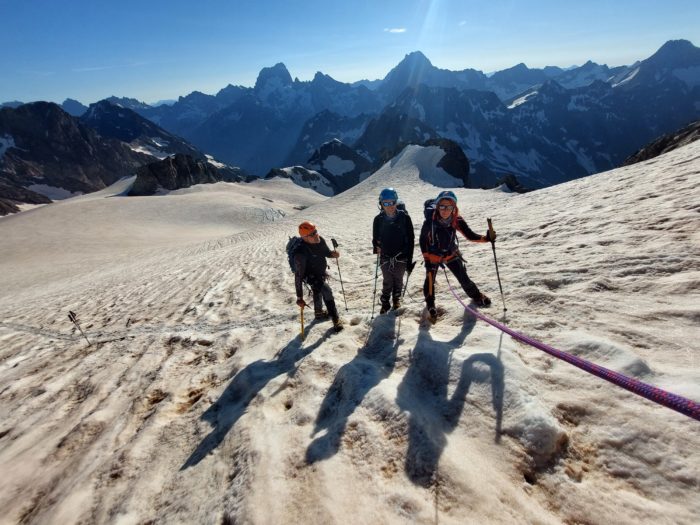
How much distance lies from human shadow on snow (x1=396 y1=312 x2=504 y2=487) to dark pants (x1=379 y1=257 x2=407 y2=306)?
6.39 feet

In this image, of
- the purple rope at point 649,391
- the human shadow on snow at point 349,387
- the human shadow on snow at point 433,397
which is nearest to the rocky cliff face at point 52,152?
the human shadow on snow at point 349,387

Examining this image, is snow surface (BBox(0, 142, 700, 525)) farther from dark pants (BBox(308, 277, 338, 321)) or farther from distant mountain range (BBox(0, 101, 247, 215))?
distant mountain range (BBox(0, 101, 247, 215))

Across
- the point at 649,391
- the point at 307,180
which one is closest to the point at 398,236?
the point at 649,391

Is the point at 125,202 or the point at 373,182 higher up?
the point at 125,202

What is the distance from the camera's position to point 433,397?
4277 mm

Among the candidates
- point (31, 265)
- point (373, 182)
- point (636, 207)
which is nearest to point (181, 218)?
point (31, 265)

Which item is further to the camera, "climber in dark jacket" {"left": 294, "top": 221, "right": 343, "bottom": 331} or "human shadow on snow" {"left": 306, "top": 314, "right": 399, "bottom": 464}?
"climber in dark jacket" {"left": 294, "top": 221, "right": 343, "bottom": 331}

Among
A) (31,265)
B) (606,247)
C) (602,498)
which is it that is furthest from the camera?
(31,265)

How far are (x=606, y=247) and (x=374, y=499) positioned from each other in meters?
6.99

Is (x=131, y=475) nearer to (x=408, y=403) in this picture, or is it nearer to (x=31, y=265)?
(x=408, y=403)

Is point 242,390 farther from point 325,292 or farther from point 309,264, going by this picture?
point 309,264

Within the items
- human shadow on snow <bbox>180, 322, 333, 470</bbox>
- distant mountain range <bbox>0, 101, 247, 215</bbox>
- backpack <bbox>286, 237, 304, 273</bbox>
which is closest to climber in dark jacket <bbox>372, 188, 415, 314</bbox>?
backpack <bbox>286, 237, 304, 273</bbox>

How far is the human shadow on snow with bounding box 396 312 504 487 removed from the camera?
11.2ft

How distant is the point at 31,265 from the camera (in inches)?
1102
